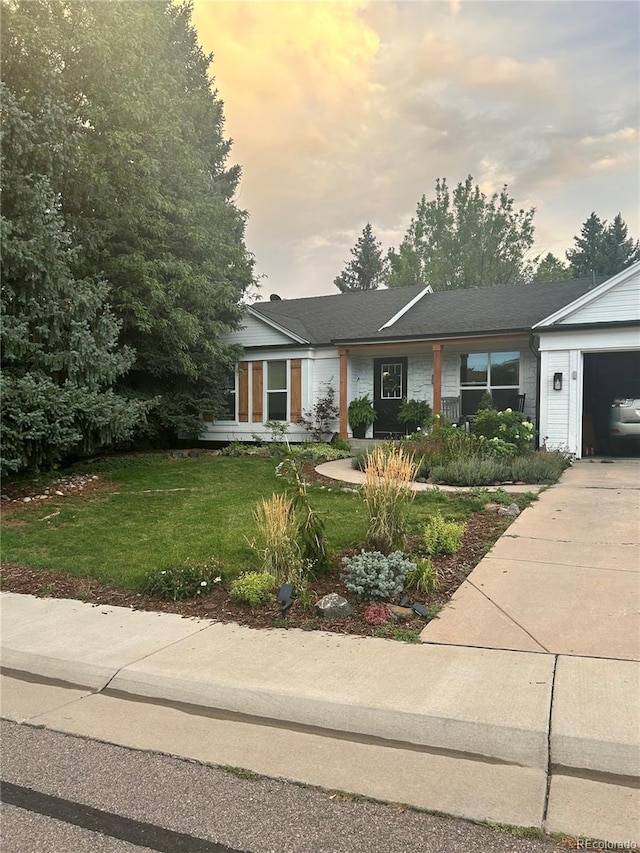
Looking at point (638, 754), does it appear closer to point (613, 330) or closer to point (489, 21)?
point (489, 21)

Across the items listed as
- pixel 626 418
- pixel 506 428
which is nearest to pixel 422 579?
pixel 506 428

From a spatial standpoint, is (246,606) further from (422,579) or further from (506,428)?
(506,428)

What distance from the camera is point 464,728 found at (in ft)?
9.49

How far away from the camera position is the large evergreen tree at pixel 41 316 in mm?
8617

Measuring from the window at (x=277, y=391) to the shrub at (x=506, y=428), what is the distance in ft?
22.3

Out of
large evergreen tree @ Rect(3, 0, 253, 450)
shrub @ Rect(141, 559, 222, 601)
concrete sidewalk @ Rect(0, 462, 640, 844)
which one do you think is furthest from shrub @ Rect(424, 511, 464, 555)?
large evergreen tree @ Rect(3, 0, 253, 450)

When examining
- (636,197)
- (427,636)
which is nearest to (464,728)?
(427,636)

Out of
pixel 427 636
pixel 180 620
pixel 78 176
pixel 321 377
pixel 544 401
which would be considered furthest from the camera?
pixel 321 377

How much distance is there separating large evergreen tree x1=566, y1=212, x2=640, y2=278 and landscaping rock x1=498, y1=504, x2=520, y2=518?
3018cm

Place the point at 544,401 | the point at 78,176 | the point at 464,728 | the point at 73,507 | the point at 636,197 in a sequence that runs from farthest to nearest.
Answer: the point at 636,197 → the point at 544,401 → the point at 78,176 → the point at 73,507 → the point at 464,728

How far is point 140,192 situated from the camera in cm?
1206

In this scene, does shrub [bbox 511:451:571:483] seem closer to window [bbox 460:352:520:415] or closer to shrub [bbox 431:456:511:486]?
shrub [bbox 431:456:511:486]

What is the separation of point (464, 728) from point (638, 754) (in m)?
0.78

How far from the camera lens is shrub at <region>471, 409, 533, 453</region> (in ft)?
37.0
